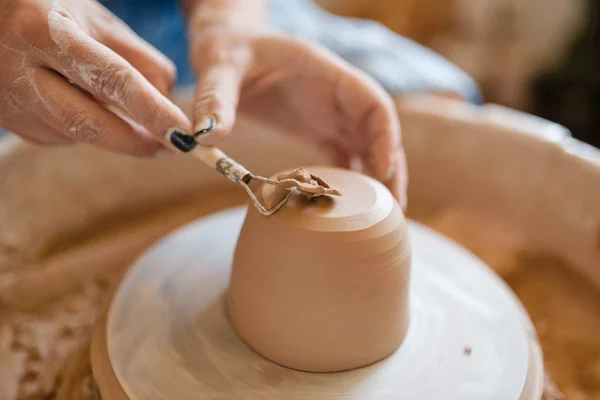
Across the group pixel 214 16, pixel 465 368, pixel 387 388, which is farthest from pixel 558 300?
pixel 214 16

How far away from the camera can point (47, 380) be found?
107cm

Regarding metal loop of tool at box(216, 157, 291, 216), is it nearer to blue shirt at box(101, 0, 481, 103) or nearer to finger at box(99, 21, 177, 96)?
finger at box(99, 21, 177, 96)

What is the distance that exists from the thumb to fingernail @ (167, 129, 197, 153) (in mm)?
11

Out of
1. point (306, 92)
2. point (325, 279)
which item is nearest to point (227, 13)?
point (306, 92)

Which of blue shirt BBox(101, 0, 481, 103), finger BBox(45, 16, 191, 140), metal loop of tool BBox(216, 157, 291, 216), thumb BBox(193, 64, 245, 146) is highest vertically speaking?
finger BBox(45, 16, 191, 140)

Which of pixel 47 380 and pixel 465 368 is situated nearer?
pixel 465 368

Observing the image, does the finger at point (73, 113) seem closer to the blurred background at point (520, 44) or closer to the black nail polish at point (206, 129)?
the black nail polish at point (206, 129)

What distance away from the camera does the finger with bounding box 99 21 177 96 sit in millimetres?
963

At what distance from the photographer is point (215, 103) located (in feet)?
2.88

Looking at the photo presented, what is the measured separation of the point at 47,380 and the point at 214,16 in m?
0.82

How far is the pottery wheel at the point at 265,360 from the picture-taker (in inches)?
32.8

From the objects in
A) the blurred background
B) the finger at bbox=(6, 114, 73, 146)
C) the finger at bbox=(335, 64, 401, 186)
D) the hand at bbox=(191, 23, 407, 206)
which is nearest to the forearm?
the hand at bbox=(191, 23, 407, 206)

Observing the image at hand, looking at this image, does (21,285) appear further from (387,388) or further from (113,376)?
(387,388)

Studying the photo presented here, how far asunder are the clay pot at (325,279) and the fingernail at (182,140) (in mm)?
130
